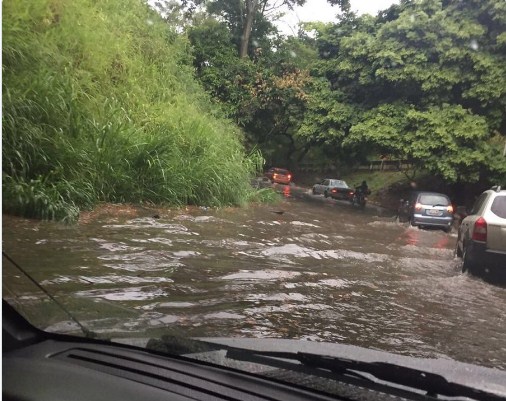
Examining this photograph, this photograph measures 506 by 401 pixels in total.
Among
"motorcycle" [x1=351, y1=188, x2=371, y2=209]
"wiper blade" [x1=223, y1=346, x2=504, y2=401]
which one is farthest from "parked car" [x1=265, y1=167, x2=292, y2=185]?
"wiper blade" [x1=223, y1=346, x2=504, y2=401]

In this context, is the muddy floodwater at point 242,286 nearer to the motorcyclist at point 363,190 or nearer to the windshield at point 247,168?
the windshield at point 247,168

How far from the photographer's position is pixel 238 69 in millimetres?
26594

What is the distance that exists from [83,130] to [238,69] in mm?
16218

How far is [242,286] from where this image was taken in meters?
6.93

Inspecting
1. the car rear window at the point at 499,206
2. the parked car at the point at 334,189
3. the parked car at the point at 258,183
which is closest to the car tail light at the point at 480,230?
the car rear window at the point at 499,206

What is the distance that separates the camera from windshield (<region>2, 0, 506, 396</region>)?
5633 mm

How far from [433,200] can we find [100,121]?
10077mm

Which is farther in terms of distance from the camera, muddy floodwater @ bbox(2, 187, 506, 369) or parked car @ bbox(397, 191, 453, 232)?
parked car @ bbox(397, 191, 453, 232)

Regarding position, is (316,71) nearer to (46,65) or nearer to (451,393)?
(46,65)

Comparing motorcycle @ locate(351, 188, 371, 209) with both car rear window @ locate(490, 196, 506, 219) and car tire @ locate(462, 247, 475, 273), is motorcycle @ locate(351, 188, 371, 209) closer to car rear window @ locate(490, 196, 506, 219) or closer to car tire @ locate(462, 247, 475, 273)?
car tire @ locate(462, 247, 475, 273)

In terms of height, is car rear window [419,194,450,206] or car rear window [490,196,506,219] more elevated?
car rear window [490,196,506,219]

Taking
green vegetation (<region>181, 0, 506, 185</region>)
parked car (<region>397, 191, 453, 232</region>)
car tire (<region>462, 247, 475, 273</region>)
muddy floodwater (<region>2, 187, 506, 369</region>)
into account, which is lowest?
muddy floodwater (<region>2, 187, 506, 369</region>)

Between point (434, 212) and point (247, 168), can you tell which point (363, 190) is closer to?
point (434, 212)

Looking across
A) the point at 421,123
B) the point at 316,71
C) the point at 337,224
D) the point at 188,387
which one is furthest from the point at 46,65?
the point at 316,71
